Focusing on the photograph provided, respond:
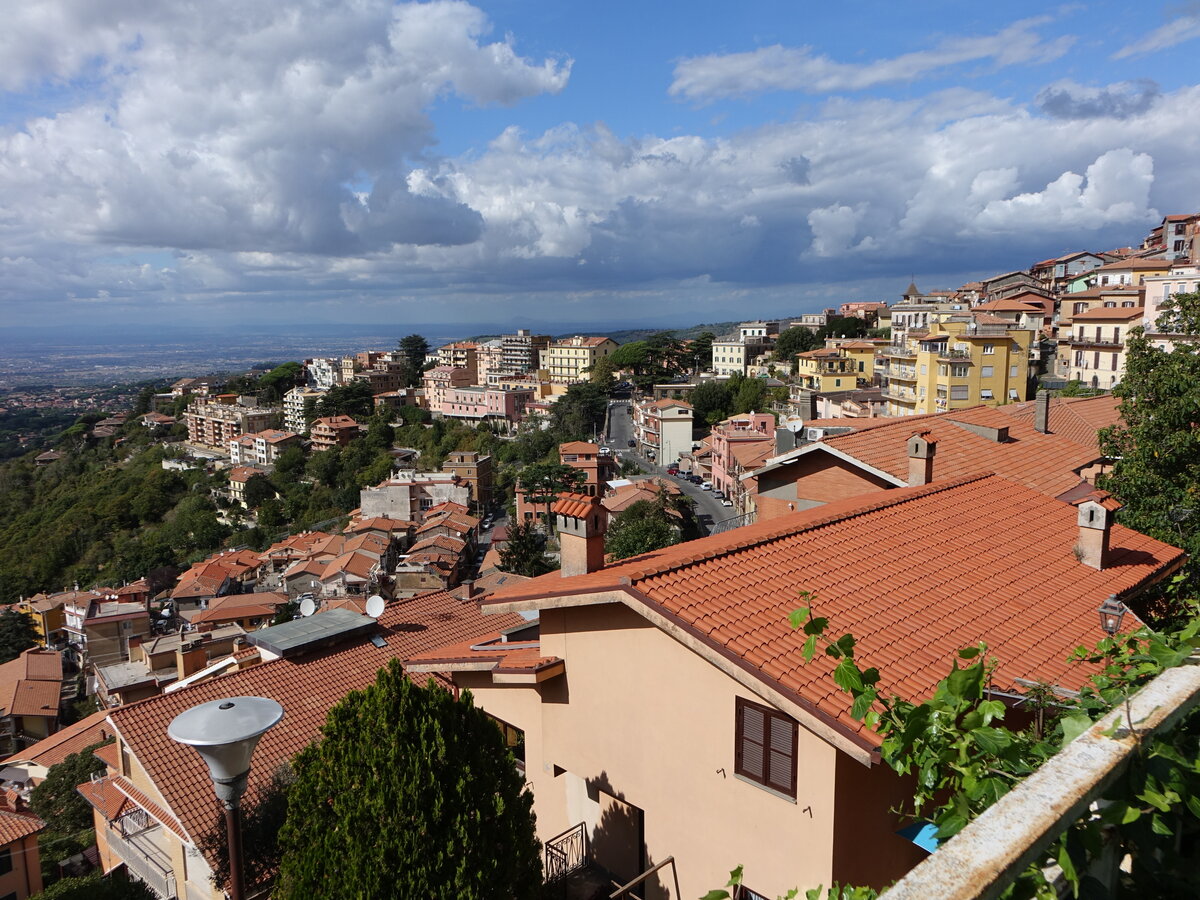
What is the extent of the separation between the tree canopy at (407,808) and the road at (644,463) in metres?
44.9

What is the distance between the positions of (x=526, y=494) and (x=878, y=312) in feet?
182

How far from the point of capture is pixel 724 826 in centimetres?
680

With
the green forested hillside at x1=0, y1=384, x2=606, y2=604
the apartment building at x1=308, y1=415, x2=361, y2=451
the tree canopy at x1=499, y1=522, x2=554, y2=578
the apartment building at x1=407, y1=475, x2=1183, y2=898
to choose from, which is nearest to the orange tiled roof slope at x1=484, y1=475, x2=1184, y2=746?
the apartment building at x1=407, y1=475, x2=1183, y2=898

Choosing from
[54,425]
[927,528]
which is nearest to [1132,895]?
[927,528]

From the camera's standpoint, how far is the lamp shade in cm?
496

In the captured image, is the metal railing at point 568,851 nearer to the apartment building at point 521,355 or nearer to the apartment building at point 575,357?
the apartment building at point 575,357

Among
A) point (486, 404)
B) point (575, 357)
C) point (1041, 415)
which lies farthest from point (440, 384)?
point (1041, 415)

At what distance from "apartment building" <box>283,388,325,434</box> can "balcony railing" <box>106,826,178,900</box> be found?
103 m

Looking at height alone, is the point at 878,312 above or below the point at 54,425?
above

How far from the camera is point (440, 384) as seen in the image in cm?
11469

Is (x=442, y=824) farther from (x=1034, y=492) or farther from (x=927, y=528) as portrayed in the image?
(x=1034, y=492)

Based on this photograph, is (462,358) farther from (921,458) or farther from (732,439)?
(921,458)

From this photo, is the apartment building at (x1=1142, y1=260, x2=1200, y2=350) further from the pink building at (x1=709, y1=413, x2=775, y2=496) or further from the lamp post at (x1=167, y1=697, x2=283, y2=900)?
the lamp post at (x1=167, y1=697, x2=283, y2=900)

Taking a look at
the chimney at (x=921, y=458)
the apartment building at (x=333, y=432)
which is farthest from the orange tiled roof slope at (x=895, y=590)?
the apartment building at (x=333, y=432)
